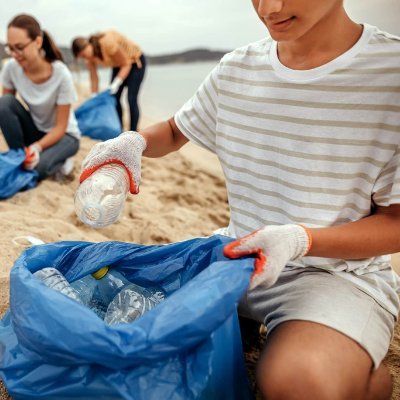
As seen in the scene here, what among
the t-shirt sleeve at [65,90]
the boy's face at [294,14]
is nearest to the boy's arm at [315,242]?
the boy's face at [294,14]

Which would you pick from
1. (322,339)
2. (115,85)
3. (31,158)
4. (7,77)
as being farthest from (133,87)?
(322,339)

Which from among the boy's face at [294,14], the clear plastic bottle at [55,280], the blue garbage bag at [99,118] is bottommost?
the blue garbage bag at [99,118]

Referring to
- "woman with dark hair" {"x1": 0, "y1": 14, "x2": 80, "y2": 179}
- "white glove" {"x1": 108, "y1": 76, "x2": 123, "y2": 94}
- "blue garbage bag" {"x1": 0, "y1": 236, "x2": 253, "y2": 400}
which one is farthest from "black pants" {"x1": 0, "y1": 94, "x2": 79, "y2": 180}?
"blue garbage bag" {"x1": 0, "y1": 236, "x2": 253, "y2": 400}

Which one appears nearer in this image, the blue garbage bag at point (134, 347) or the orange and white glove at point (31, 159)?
the blue garbage bag at point (134, 347)

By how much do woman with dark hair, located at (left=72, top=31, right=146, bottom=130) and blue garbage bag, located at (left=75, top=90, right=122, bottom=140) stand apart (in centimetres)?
11

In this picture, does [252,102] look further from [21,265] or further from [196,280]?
[21,265]

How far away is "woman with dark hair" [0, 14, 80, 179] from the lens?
2510mm

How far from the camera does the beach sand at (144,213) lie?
64.0 inches

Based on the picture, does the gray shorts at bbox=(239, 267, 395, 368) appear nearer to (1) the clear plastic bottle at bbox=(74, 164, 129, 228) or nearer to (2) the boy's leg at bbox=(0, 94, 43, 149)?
(1) the clear plastic bottle at bbox=(74, 164, 129, 228)

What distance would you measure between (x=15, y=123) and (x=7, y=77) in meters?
0.32

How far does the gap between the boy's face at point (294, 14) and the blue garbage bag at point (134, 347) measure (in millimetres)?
462

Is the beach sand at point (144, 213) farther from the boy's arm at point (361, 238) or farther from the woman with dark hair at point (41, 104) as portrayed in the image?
the boy's arm at point (361, 238)

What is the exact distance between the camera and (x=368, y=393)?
899 millimetres

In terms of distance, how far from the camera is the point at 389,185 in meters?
0.94
